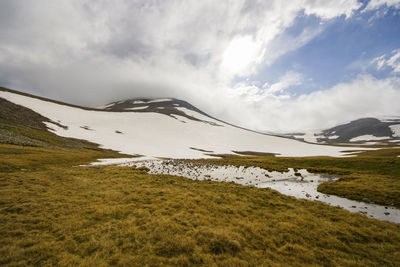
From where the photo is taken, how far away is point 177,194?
47.2ft

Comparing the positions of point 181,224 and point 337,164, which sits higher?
point 337,164

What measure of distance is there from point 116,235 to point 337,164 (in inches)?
1712

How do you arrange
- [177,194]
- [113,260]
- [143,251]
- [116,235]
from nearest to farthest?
[113,260] → [143,251] → [116,235] → [177,194]

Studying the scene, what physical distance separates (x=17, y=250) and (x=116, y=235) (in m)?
3.52

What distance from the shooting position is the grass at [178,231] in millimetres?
6555

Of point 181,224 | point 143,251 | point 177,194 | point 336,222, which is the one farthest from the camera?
point 177,194

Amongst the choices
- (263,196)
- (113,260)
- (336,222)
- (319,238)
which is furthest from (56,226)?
(336,222)

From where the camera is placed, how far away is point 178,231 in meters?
8.49

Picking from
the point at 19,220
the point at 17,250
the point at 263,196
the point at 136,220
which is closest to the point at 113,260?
the point at 136,220

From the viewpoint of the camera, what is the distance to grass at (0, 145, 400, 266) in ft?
21.5

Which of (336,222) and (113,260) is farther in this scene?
(336,222)

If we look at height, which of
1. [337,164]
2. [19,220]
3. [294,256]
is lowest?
[294,256]

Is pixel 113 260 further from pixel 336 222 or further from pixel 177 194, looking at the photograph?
pixel 336 222

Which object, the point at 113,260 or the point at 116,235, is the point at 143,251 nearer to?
the point at 113,260
